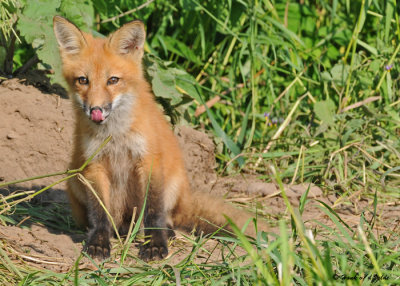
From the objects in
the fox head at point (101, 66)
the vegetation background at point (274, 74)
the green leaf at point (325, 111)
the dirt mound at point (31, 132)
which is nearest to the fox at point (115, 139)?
the fox head at point (101, 66)

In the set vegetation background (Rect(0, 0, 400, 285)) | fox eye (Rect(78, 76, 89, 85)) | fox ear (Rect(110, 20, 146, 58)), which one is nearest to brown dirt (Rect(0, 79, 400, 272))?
vegetation background (Rect(0, 0, 400, 285))

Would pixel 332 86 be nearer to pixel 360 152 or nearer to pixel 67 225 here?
pixel 360 152

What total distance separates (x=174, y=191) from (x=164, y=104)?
1.35 metres

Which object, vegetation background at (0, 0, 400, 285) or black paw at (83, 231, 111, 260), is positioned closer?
black paw at (83, 231, 111, 260)

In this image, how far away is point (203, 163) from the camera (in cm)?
529

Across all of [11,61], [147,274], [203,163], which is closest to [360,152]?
[203,163]

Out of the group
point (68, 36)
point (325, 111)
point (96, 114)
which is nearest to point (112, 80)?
point (96, 114)

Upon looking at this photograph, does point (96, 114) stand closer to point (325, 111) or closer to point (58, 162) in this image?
point (58, 162)

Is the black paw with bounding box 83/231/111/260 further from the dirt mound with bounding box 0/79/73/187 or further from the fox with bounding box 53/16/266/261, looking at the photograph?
the dirt mound with bounding box 0/79/73/187

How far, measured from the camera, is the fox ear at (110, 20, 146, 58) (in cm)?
374

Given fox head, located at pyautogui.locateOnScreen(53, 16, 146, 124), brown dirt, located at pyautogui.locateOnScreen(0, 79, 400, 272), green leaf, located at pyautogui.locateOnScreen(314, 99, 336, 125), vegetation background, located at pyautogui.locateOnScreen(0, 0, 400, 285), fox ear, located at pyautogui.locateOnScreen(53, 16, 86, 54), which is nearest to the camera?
fox head, located at pyautogui.locateOnScreen(53, 16, 146, 124)

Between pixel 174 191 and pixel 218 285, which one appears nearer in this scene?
pixel 218 285

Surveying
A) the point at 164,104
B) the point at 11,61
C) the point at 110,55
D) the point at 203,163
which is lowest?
the point at 203,163

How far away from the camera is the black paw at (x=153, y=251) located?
11.5 feet
